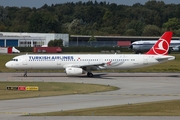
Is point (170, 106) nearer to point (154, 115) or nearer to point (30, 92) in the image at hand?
point (154, 115)

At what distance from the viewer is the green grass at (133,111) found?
28.2m

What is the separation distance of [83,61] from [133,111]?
2959 cm

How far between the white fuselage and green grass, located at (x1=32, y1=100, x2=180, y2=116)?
25.8 metres

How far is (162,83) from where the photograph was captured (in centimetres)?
4978

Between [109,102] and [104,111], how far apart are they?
465 cm

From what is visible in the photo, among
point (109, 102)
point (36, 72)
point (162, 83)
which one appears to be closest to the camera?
point (109, 102)

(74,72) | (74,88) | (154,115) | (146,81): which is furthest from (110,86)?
(154,115)

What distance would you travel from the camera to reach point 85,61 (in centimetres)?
5881

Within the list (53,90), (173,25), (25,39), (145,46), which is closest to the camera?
(53,90)

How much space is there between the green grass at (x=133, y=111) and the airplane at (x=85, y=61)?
2537 centimetres

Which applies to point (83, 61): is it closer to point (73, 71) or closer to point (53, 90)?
point (73, 71)

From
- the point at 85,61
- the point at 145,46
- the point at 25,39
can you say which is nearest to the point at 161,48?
the point at 85,61

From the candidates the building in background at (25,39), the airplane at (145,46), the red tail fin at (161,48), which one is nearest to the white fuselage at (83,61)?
the red tail fin at (161,48)

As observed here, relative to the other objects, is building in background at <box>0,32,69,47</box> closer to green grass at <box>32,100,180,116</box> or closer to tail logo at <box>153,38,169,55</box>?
tail logo at <box>153,38,169,55</box>
